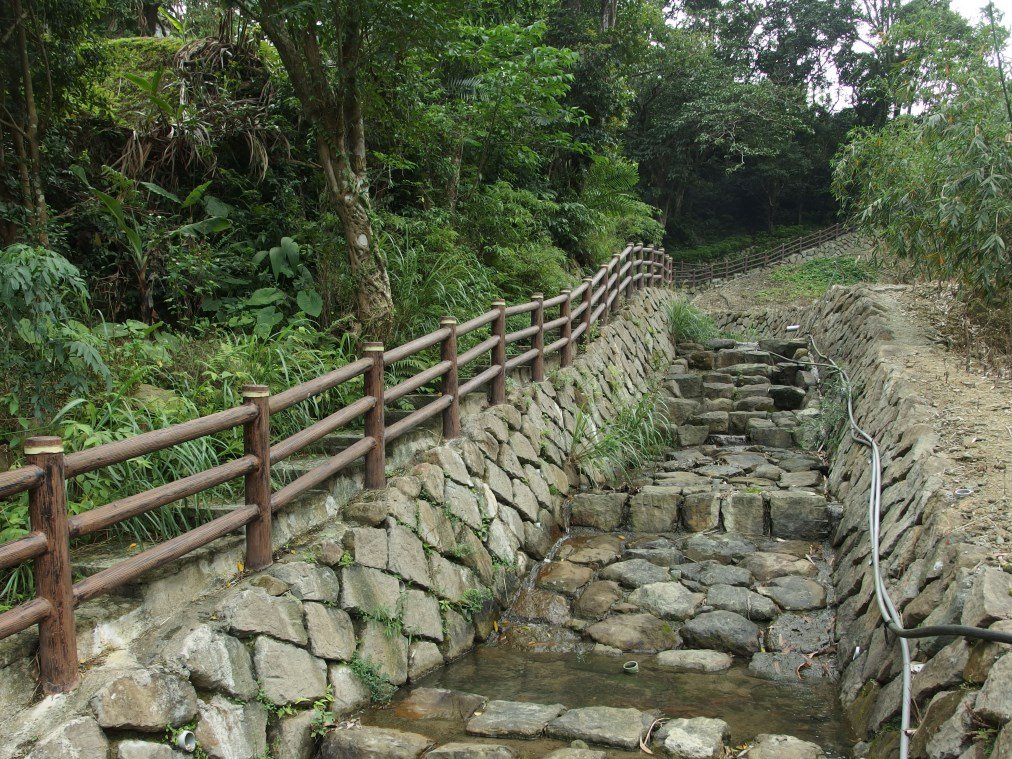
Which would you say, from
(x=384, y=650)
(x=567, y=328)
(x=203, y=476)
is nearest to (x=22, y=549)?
(x=203, y=476)

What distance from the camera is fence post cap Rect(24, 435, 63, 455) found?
244cm

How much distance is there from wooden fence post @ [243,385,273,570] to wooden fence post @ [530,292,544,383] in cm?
383

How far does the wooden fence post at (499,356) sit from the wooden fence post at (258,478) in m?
2.82

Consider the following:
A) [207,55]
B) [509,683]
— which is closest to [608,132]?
[207,55]

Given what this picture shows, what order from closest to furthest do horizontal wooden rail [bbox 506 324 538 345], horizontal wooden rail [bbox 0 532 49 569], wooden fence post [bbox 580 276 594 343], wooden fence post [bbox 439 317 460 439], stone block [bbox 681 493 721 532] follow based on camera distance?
horizontal wooden rail [bbox 0 532 49 569] < wooden fence post [bbox 439 317 460 439] < stone block [bbox 681 493 721 532] < horizontal wooden rail [bbox 506 324 538 345] < wooden fence post [bbox 580 276 594 343]

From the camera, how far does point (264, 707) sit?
10.4ft

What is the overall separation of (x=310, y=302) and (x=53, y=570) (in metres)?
3.88

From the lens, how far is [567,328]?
309 inches

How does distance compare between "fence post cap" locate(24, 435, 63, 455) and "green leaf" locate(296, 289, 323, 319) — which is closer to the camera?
"fence post cap" locate(24, 435, 63, 455)

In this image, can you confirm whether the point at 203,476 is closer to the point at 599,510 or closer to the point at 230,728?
the point at 230,728

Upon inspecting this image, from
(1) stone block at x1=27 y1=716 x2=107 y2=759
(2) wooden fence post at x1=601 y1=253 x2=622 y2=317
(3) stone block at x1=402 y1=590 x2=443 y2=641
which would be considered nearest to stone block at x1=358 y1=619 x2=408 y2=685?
(3) stone block at x1=402 y1=590 x2=443 y2=641

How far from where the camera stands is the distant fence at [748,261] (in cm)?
2845

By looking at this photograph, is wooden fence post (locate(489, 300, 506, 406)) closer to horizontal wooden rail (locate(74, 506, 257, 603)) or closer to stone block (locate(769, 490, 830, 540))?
stone block (locate(769, 490, 830, 540))

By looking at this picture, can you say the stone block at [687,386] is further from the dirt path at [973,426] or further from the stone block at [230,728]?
the stone block at [230,728]
